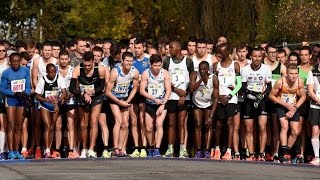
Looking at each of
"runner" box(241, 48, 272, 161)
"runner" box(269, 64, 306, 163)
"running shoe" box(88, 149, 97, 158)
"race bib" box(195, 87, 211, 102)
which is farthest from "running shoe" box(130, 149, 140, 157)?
"runner" box(269, 64, 306, 163)

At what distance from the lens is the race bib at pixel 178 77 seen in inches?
787

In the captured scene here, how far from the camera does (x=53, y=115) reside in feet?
64.6

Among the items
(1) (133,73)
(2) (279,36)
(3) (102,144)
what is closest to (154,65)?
(1) (133,73)

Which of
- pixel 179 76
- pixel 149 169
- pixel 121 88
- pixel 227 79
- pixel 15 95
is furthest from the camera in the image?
pixel 179 76

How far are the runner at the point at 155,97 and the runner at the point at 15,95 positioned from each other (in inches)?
92.7

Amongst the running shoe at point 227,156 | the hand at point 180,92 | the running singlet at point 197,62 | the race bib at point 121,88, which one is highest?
the running singlet at point 197,62

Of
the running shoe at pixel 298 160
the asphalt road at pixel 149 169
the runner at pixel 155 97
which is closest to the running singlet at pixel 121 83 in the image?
the runner at pixel 155 97

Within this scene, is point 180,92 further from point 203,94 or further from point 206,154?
point 206,154

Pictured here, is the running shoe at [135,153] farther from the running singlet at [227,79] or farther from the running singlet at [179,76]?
the running singlet at [227,79]

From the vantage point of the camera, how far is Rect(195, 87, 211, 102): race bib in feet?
65.5

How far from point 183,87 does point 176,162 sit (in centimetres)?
220

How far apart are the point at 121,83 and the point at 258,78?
9.04 feet

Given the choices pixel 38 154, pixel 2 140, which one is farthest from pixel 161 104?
pixel 2 140

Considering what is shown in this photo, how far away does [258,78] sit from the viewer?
19.8 metres
